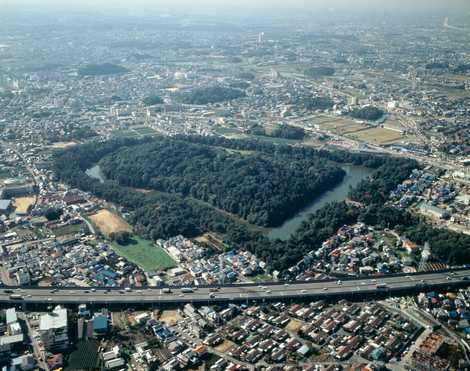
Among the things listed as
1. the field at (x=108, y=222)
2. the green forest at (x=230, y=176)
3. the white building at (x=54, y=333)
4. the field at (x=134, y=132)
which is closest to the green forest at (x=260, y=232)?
the green forest at (x=230, y=176)

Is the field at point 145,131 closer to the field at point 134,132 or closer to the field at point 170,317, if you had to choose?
the field at point 134,132

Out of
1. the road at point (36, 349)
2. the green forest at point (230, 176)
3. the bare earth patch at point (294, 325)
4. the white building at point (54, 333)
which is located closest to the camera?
the road at point (36, 349)

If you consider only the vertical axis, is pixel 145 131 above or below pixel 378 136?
below

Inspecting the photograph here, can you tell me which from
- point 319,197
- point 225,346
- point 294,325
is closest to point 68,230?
point 225,346

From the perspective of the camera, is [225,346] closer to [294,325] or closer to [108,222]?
[294,325]

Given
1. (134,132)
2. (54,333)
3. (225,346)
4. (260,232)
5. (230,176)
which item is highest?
(230,176)
